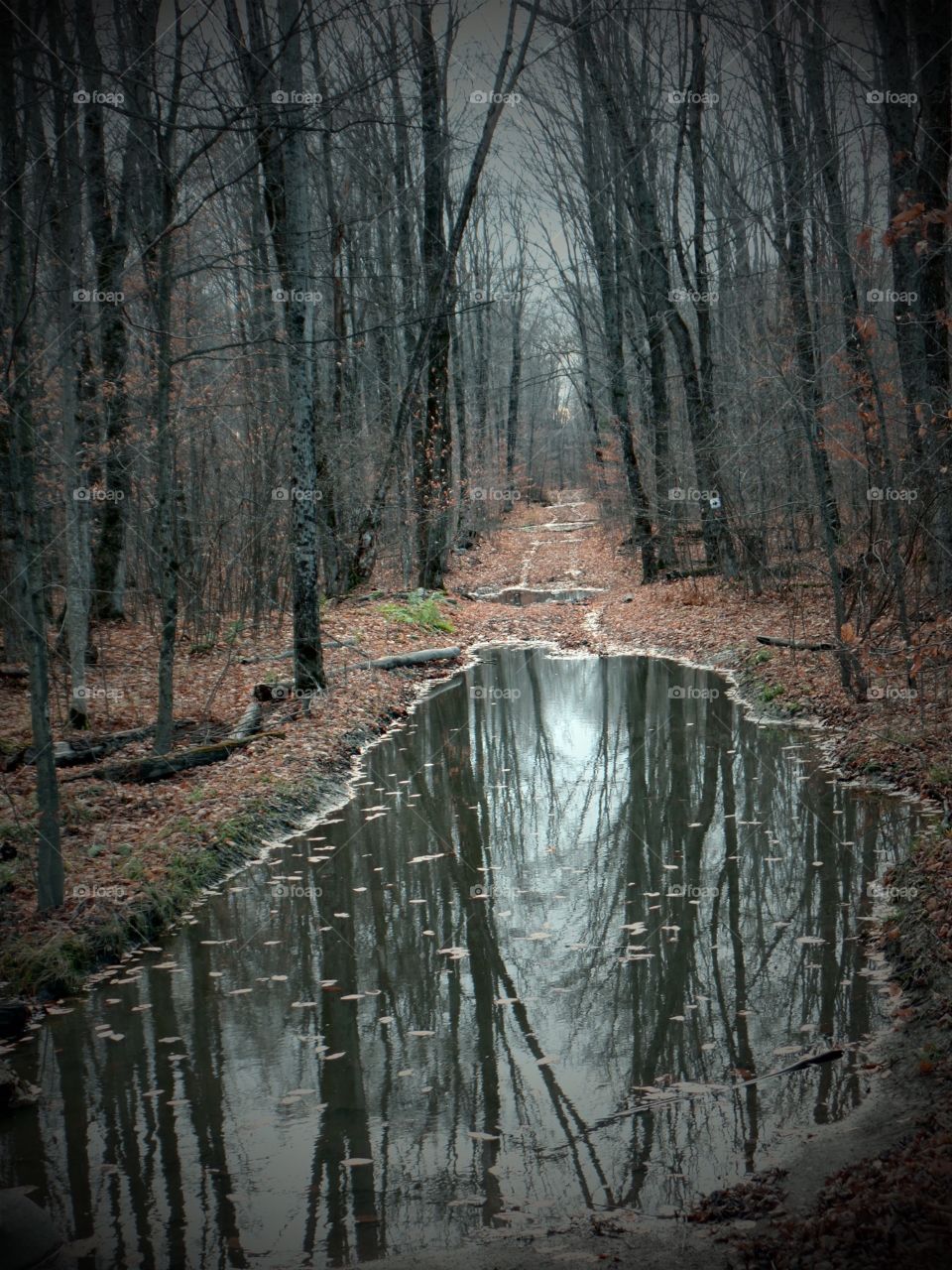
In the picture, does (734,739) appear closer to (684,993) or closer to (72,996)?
(684,993)

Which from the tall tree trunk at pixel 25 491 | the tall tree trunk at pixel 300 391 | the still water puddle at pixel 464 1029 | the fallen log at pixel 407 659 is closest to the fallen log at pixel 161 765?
the still water puddle at pixel 464 1029

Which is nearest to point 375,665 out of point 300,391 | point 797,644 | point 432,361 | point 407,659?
point 407,659

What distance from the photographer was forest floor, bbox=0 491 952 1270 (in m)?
3.57

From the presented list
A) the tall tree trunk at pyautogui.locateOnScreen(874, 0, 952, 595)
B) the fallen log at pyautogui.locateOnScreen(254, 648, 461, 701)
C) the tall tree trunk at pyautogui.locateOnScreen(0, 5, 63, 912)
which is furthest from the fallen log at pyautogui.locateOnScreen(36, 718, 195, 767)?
the tall tree trunk at pyautogui.locateOnScreen(874, 0, 952, 595)

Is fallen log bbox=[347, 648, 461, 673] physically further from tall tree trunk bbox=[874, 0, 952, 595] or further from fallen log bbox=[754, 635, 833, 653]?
tall tree trunk bbox=[874, 0, 952, 595]

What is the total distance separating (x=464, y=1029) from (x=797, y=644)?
10.0 m

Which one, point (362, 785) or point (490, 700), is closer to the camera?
point (362, 785)

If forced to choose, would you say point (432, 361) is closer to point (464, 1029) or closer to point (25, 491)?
point (25, 491)

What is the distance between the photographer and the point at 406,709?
14.1 metres

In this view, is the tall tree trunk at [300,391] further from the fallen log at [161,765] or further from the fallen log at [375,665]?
the fallen log at [161,765]

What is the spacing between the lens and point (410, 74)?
2161 cm

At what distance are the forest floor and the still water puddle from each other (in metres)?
0.30

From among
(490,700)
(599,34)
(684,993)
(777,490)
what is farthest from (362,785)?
(599,34)

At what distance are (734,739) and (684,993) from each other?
19.8 ft
